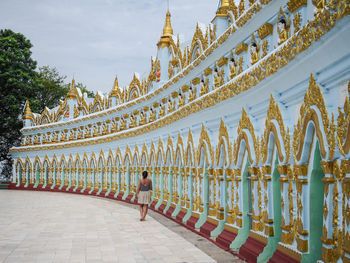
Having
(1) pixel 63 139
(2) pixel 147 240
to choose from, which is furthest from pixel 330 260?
(1) pixel 63 139

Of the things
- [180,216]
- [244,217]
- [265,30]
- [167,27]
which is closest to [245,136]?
[244,217]

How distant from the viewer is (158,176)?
15.6 metres

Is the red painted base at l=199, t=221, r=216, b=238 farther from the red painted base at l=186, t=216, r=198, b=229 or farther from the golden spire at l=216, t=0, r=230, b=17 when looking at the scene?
the golden spire at l=216, t=0, r=230, b=17

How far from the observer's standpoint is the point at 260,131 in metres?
7.04

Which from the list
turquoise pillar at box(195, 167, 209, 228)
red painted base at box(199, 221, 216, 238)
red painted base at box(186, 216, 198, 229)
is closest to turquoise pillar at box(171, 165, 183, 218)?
red painted base at box(186, 216, 198, 229)

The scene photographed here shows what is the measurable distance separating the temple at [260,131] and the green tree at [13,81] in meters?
19.0

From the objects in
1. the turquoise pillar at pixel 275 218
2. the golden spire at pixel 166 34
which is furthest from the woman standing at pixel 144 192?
the turquoise pillar at pixel 275 218

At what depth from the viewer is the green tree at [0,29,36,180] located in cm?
3172

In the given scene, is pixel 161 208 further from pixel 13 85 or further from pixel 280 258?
pixel 13 85

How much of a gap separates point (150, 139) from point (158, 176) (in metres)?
1.58

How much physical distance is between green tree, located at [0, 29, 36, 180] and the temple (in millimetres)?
18989

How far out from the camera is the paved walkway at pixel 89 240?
755 cm

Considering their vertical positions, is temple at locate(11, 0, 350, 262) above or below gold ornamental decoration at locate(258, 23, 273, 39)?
below

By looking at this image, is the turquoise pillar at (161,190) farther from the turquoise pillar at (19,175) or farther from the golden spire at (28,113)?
the golden spire at (28,113)
